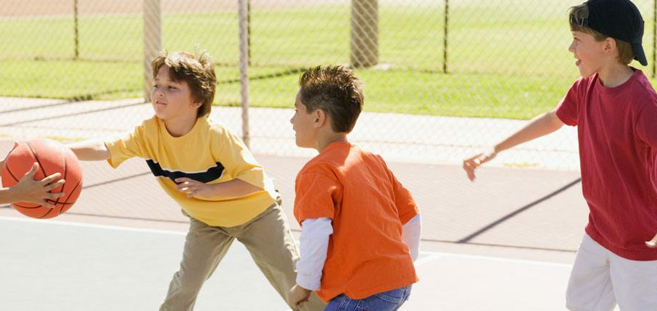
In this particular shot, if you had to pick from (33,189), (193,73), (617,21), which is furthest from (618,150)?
(33,189)

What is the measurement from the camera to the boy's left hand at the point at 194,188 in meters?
5.05

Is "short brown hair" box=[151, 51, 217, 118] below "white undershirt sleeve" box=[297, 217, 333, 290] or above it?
above

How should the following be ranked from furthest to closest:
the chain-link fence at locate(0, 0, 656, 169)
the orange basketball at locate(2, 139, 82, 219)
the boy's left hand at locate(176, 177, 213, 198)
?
1. the chain-link fence at locate(0, 0, 656, 169)
2. the orange basketball at locate(2, 139, 82, 219)
3. the boy's left hand at locate(176, 177, 213, 198)

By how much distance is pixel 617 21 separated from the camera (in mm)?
4629

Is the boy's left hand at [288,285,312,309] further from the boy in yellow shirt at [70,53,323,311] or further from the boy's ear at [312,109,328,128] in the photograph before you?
the boy in yellow shirt at [70,53,323,311]

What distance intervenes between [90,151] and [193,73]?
0.62 m

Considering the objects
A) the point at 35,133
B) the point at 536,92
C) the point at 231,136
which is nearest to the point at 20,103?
the point at 35,133

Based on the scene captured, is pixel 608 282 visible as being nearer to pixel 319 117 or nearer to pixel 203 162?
pixel 319 117

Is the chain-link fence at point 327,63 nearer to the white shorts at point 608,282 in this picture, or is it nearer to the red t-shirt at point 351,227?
the red t-shirt at point 351,227

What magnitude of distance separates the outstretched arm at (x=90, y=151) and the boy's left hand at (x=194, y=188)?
0.58m

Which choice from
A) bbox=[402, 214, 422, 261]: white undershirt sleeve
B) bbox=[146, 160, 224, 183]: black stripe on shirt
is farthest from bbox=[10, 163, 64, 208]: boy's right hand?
bbox=[402, 214, 422, 261]: white undershirt sleeve

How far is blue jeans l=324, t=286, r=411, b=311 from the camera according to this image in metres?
4.19

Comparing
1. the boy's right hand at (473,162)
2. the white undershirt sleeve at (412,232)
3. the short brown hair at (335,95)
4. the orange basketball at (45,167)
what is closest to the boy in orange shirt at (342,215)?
the short brown hair at (335,95)

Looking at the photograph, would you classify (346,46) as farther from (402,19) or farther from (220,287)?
(220,287)
